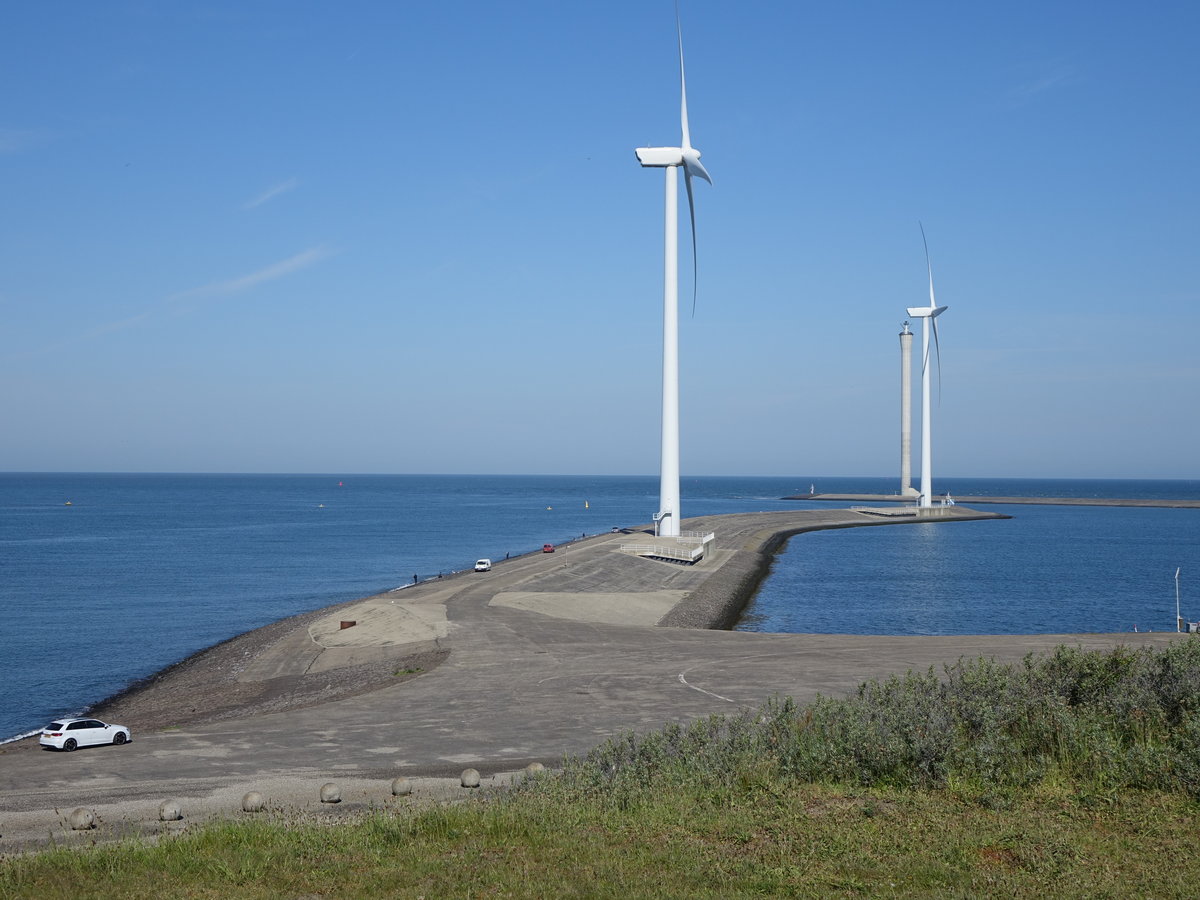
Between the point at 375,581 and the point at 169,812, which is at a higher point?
the point at 169,812

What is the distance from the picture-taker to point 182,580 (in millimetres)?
96438

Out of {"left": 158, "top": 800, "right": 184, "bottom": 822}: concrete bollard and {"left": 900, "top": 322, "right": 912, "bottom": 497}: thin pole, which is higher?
{"left": 900, "top": 322, "right": 912, "bottom": 497}: thin pole

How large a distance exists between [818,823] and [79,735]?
24644mm

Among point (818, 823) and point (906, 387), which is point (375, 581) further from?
point (906, 387)

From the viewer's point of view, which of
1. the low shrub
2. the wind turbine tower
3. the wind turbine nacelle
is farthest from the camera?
the wind turbine tower

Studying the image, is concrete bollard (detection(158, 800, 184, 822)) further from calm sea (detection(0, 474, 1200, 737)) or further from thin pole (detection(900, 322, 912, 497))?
thin pole (detection(900, 322, 912, 497))

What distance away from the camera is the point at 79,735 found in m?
31.0

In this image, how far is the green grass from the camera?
520 inches

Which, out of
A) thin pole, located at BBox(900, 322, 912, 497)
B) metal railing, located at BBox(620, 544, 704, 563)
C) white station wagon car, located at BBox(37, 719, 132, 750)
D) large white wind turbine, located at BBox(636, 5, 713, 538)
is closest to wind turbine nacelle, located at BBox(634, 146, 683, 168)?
large white wind turbine, located at BBox(636, 5, 713, 538)

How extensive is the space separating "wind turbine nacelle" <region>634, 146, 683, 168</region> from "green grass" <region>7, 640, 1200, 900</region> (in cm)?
6379

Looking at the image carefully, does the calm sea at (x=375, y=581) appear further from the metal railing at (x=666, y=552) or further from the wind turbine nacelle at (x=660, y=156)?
the wind turbine nacelle at (x=660, y=156)

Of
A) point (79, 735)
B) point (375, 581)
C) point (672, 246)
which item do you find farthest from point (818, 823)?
point (375, 581)

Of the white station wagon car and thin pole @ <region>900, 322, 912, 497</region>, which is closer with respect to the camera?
the white station wagon car

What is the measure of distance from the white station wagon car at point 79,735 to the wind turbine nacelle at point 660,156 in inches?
2353
